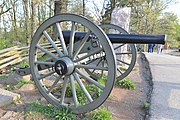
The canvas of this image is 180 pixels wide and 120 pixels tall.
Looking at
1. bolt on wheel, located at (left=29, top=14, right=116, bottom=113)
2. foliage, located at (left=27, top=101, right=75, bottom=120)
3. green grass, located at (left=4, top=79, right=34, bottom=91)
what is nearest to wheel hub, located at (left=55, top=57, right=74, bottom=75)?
bolt on wheel, located at (left=29, top=14, right=116, bottom=113)

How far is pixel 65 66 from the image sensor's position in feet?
9.66

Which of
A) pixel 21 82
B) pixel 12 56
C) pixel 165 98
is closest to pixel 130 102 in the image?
pixel 165 98

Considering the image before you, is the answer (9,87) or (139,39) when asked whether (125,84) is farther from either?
(9,87)

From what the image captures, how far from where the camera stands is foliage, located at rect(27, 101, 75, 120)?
2986 mm

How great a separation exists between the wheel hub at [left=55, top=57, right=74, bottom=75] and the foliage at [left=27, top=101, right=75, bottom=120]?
20.8 inches

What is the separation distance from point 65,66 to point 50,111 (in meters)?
0.69

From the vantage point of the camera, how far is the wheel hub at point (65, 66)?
2949 millimetres

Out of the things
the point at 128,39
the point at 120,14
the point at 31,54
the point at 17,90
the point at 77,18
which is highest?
the point at 120,14

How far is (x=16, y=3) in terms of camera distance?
1689cm

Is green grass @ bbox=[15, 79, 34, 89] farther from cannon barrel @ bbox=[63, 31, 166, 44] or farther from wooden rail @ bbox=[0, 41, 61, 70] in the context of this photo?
cannon barrel @ bbox=[63, 31, 166, 44]

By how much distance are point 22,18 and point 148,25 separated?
13083 mm

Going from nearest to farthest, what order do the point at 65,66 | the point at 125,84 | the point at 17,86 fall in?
the point at 65,66
the point at 17,86
the point at 125,84

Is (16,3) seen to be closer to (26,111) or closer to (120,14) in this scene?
(120,14)

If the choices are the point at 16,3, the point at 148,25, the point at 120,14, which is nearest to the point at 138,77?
the point at 120,14
